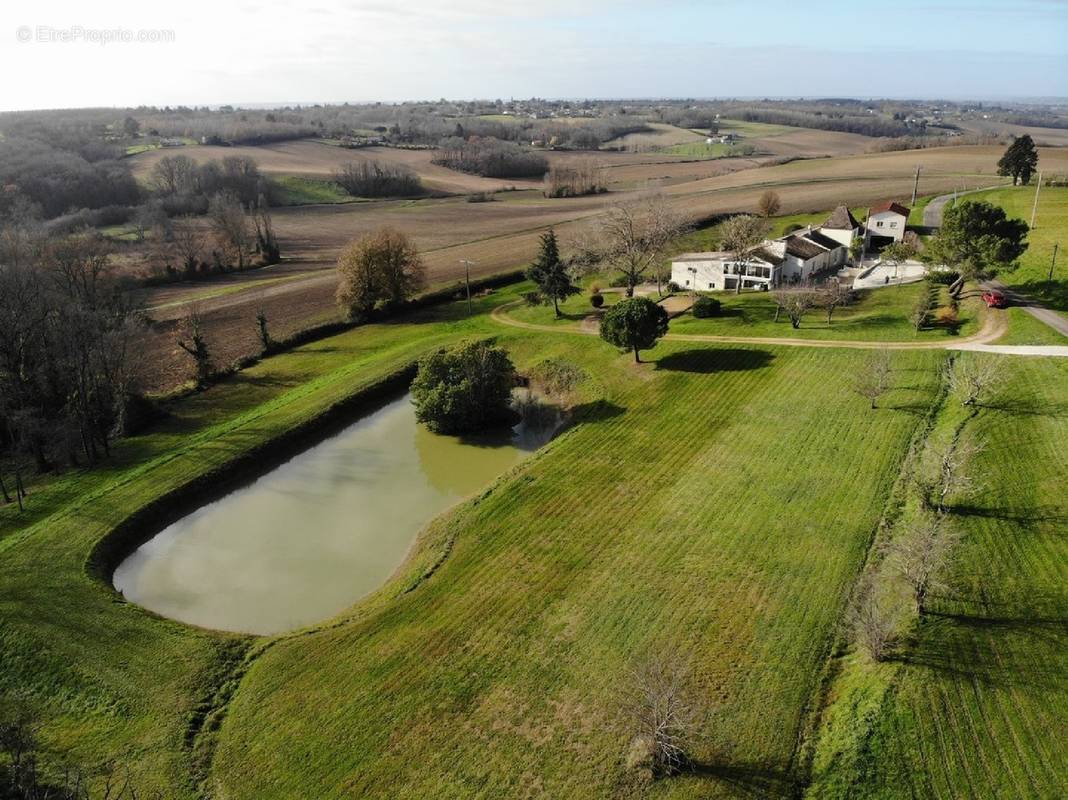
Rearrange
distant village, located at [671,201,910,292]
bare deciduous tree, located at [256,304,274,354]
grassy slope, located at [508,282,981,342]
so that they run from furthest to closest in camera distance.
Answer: distant village, located at [671,201,910,292]
bare deciduous tree, located at [256,304,274,354]
grassy slope, located at [508,282,981,342]

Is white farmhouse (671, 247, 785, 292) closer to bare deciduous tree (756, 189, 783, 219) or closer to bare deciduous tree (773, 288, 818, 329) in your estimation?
bare deciduous tree (773, 288, 818, 329)

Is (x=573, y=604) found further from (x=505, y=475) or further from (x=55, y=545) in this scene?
(x=55, y=545)

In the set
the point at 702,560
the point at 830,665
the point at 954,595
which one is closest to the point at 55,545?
the point at 702,560

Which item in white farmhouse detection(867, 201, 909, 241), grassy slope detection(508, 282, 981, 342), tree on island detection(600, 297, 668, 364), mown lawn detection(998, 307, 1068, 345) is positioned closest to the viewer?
mown lawn detection(998, 307, 1068, 345)

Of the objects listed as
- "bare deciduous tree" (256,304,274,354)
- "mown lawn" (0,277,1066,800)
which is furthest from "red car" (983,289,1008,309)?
"bare deciduous tree" (256,304,274,354)

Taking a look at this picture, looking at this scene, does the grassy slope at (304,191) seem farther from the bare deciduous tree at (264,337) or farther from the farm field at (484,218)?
the bare deciduous tree at (264,337)

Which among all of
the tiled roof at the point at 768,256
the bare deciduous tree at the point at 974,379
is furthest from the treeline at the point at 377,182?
the bare deciduous tree at the point at 974,379
